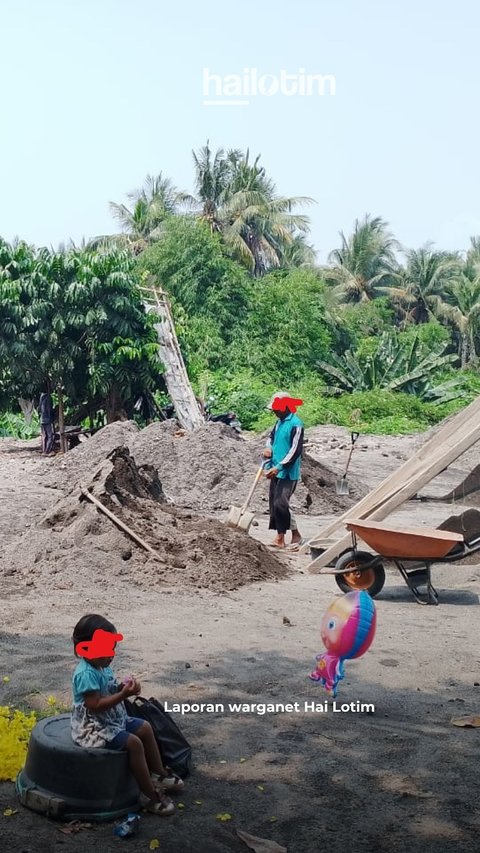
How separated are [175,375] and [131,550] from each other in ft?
48.0

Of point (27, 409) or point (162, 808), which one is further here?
point (27, 409)

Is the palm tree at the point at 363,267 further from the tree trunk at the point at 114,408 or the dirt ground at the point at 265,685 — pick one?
the dirt ground at the point at 265,685

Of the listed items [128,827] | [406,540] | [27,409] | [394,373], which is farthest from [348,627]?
[394,373]

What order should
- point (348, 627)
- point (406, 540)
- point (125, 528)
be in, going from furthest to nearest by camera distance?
point (125, 528)
point (406, 540)
point (348, 627)

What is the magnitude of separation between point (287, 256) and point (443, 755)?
150 ft

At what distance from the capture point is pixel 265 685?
527 cm

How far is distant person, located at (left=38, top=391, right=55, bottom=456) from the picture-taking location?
70.7 feet

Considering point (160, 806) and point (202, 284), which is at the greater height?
point (202, 284)

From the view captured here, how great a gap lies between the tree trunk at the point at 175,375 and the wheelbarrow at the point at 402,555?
47.5ft

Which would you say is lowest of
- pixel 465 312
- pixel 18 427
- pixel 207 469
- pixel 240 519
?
pixel 18 427

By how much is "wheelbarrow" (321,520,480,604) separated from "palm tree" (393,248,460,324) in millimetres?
42810

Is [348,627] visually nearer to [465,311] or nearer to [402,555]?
[402,555]

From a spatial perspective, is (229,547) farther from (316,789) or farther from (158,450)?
(158,450)

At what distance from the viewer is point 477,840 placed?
3416 millimetres
